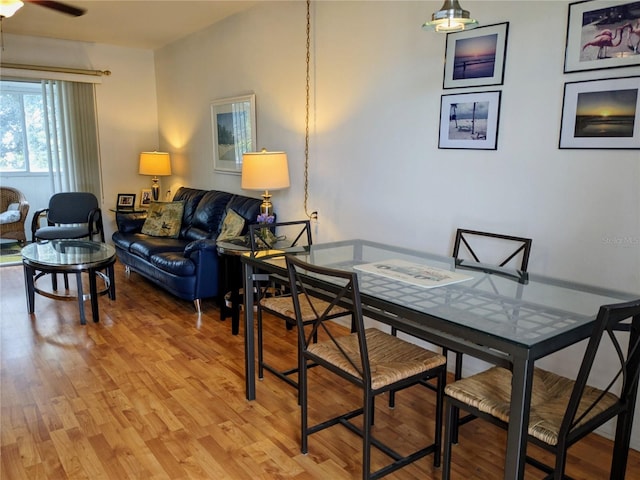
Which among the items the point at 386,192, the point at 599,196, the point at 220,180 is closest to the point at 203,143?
the point at 220,180

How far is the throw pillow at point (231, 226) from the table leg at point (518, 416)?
3.00 metres

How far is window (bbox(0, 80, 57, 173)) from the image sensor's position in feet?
22.9

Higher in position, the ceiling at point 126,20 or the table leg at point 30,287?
the ceiling at point 126,20

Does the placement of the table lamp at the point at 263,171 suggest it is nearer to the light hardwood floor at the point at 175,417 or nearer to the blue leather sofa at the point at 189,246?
the blue leather sofa at the point at 189,246

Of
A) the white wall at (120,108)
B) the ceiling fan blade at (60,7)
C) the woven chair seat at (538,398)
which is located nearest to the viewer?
the woven chair seat at (538,398)

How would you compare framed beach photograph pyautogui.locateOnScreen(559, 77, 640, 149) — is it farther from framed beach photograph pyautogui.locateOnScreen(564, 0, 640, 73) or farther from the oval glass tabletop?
the oval glass tabletop

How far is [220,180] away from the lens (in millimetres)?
5363

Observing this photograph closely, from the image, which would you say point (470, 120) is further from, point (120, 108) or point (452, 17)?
point (120, 108)

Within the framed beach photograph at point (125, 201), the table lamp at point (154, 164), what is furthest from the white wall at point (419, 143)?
the framed beach photograph at point (125, 201)

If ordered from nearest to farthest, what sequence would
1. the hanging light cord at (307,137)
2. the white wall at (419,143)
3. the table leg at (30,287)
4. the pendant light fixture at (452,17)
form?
the pendant light fixture at (452,17) < the white wall at (419,143) < the hanging light cord at (307,137) < the table leg at (30,287)

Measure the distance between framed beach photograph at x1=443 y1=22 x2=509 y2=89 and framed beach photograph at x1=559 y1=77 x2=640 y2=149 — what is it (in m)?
0.42

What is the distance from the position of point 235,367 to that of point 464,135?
196 cm

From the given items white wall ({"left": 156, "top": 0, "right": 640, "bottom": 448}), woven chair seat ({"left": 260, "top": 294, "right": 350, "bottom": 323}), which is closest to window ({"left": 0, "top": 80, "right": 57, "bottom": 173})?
white wall ({"left": 156, "top": 0, "right": 640, "bottom": 448})

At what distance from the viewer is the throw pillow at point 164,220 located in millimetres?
5113
